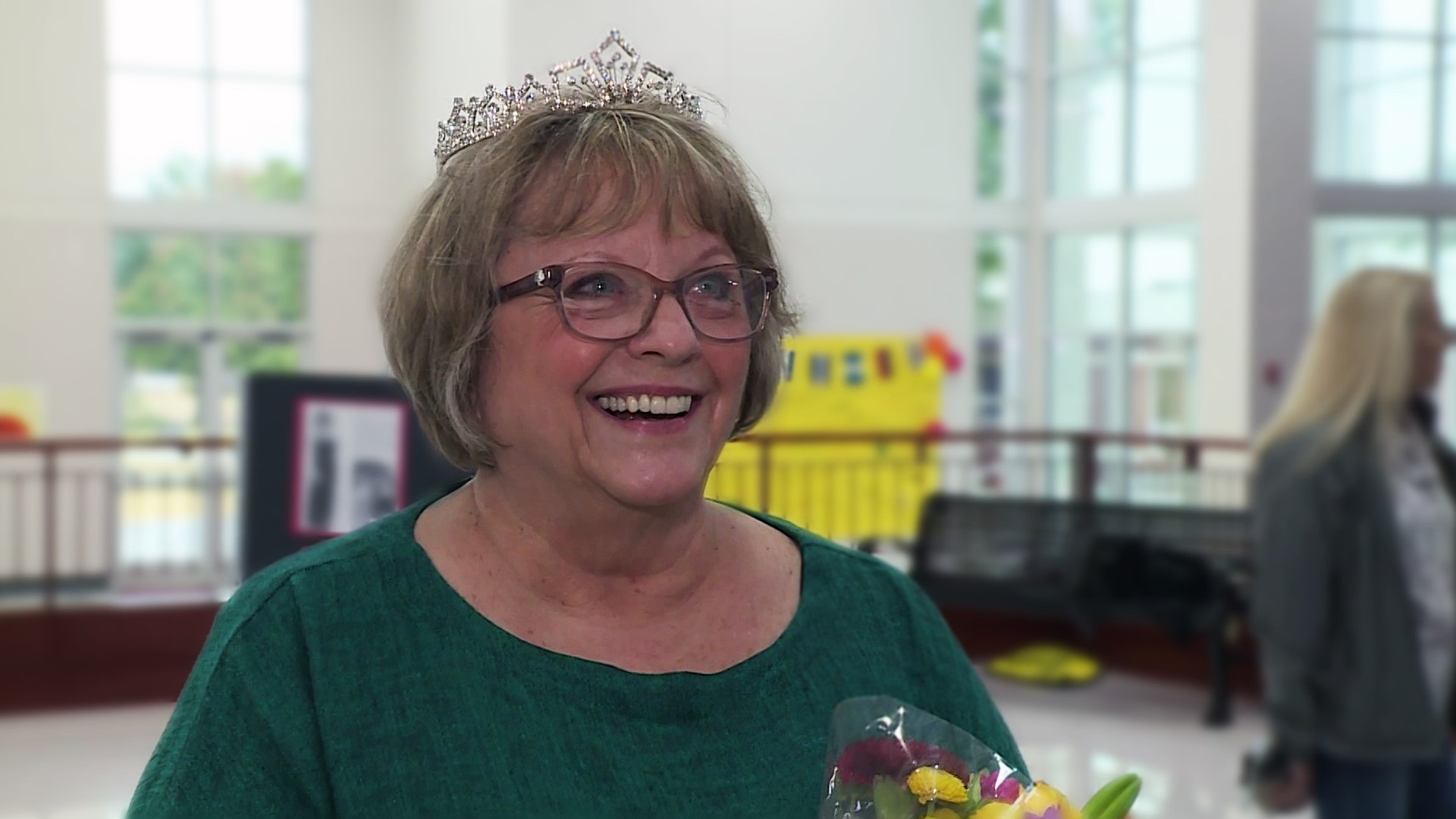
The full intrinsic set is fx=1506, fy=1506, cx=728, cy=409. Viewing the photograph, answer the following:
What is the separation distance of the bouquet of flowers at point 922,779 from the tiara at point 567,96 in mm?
576

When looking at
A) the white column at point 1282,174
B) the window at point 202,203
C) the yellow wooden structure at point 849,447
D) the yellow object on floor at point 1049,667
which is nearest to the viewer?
the yellow object on floor at point 1049,667

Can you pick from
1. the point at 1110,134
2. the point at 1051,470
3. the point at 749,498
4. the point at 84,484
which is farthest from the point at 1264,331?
the point at 84,484

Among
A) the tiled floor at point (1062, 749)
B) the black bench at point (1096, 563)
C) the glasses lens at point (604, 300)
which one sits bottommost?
the tiled floor at point (1062, 749)

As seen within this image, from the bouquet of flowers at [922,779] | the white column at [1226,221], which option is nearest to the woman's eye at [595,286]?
the bouquet of flowers at [922,779]

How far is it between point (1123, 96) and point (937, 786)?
1190 centimetres

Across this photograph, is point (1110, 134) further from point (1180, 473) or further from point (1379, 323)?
point (1379, 323)

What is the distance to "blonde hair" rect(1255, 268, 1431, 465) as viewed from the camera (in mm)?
3113

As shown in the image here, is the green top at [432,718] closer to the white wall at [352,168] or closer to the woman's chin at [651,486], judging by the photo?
the woman's chin at [651,486]

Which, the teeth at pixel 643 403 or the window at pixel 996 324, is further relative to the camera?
the window at pixel 996 324

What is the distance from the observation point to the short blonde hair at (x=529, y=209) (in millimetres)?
1243

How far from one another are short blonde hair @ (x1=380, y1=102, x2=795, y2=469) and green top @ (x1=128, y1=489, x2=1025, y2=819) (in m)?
0.15

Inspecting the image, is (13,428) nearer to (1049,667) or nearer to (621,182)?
(1049,667)

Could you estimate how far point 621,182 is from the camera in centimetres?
124

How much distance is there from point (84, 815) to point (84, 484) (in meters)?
5.72
